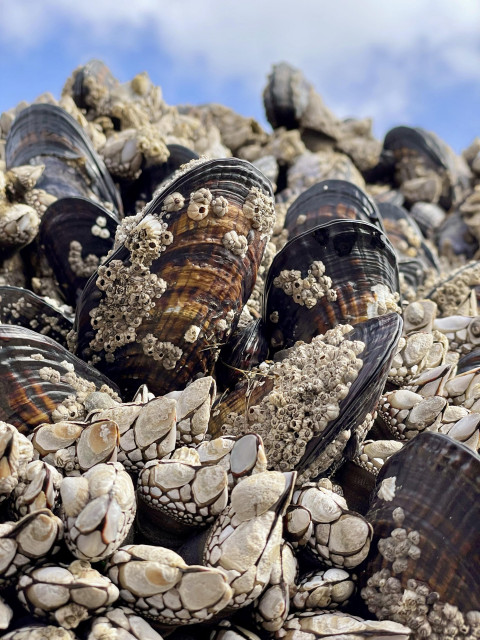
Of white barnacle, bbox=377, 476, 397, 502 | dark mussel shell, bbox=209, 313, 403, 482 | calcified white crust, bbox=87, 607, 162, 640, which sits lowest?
calcified white crust, bbox=87, 607, 162, 640

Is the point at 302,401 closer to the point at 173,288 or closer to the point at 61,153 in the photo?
the point at 173,288

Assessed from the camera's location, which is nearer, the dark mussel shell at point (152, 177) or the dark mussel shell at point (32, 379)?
the dark mussel shell at point (32, 379)

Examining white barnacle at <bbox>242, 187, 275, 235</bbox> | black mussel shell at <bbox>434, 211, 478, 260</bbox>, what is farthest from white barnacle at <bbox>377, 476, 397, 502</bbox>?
black mussel shell at <bbox>434, 211, 478, 260</bbox>

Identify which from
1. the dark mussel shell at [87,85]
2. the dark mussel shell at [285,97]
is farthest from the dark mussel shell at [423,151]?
the dark mussel shell at [87,85]

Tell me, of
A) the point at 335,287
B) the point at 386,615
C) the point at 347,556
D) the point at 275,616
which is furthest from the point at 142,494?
the point at 335,287

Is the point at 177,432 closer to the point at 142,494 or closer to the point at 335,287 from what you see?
the point at 142,494

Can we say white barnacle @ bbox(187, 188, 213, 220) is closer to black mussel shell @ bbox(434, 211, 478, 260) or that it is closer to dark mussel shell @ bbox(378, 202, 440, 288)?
dark mussel shell @ bbox(378, 202, 440, 288)

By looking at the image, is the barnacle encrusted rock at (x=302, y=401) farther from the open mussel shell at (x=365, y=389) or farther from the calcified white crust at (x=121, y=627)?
the calcified white crust at (x=121, y=627)
